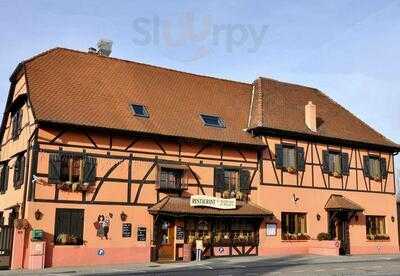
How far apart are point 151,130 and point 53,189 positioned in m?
5.39

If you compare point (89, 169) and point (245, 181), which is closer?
point (89, 169)

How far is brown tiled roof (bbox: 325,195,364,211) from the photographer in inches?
1167

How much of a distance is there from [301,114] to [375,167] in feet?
20.6

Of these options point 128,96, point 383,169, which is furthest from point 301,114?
point 128,96

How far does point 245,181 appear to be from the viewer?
2759cm

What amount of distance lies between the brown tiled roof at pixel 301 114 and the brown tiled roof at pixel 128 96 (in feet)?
3.82

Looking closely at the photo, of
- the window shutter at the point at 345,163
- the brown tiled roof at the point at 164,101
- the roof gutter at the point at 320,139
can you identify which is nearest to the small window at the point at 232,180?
the brown tiled roof at the point at 164,101

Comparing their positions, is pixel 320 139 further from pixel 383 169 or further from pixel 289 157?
pixel 383 169

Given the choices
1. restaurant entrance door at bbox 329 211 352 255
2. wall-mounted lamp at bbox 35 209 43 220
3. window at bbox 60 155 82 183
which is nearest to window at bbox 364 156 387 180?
restaurant entrance door at bbox 329 211 352 255

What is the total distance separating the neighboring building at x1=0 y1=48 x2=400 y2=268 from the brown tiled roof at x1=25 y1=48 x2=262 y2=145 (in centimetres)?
8

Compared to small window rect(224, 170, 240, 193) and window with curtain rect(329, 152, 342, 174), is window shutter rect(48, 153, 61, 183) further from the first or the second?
window with curtain rect(329, 152, 342, 174)

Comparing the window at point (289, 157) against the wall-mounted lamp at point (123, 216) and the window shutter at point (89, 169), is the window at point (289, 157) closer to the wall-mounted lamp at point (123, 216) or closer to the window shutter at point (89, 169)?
the wall-mounted lamp at point (123, 216)

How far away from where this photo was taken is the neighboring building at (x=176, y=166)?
22.8 m

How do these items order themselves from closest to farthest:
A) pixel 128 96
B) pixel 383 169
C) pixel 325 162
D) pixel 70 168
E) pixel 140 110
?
pixel 70 168, pixel 140 110, pixel 128 96, pixel 325 162, pixel 383 169
